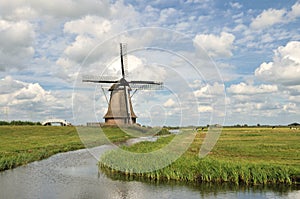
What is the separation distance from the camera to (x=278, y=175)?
19.4m

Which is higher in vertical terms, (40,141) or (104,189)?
(40,141)

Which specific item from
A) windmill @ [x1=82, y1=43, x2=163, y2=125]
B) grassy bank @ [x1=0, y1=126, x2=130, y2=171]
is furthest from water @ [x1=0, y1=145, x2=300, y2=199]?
windmill @ [x1=82, y1=43, x2=163, y2=125]

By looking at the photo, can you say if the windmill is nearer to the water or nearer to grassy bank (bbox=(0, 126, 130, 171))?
grassy bank (bbox=(0, 126, 130, 171))

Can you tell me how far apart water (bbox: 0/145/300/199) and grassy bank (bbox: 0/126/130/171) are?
5.44 m

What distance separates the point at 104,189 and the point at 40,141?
33.0 m

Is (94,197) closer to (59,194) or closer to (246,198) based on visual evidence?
(59,194)

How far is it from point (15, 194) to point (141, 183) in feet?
22.0

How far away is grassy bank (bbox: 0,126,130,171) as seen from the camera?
3003cm

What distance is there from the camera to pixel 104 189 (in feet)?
62.1

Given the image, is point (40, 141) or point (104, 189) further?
point (40, 141)

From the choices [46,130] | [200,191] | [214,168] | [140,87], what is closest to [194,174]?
[214,168]

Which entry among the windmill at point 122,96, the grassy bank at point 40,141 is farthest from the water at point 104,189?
the windmill at point 122,96

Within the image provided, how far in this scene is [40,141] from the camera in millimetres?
49406

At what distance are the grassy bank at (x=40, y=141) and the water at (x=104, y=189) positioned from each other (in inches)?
214
